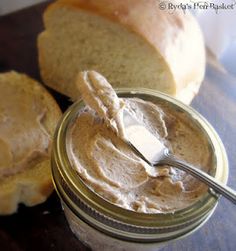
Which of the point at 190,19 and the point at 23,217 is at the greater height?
the point at 190,19

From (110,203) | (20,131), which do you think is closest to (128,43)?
(20,131)

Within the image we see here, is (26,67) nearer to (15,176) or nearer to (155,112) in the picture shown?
(15,176)

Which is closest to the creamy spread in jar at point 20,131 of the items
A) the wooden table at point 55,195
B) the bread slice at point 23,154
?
the bread slice at point 23,154

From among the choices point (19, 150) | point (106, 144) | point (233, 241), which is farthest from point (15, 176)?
point (233, 241)

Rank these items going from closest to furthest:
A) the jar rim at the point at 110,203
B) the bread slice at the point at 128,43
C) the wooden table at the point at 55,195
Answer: the jar rim at the point at 110,203, the wooden table at the point at 55,195, the bread slice at the point at 128,43

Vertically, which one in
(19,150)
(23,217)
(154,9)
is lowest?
(23,217)

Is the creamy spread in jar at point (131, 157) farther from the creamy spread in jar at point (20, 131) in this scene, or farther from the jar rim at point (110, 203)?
the creamy spread in jar at point (20, 131)

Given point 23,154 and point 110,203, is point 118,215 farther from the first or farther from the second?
point 23,154
